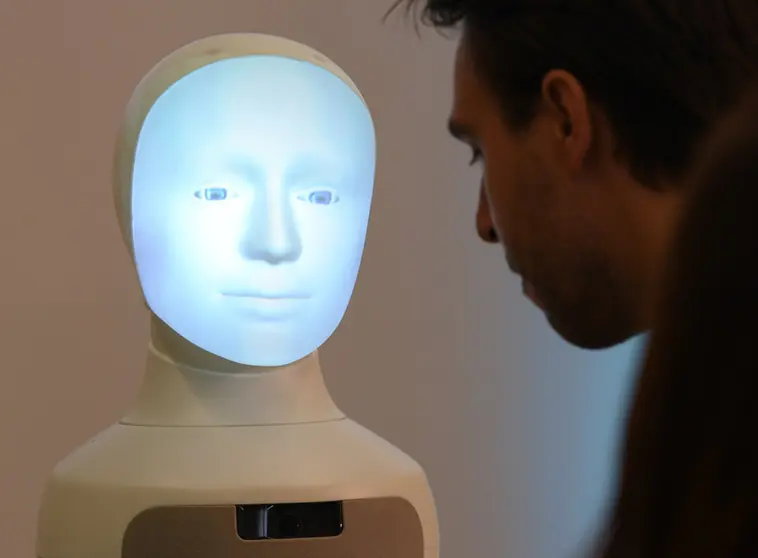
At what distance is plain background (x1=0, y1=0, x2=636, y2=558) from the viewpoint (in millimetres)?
1609

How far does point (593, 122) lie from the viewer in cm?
101

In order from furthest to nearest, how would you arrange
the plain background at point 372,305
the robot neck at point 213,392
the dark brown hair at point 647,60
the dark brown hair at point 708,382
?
the plain background at point 372,305 → the robot neck at point 213,392 → the dark brown hair at point 647,60 → the dark brown hair at point 708,382

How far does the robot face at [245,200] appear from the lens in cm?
104

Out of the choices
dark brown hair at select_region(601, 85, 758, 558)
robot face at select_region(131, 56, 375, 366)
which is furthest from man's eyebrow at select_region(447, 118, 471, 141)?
dark brown hair at select_region(601, 85, 758, 558)

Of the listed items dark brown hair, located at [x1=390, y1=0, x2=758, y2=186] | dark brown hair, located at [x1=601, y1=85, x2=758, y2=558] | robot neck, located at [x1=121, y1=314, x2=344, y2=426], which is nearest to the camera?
dark brown hair, located at [x1=601, y1=85, x2=758, y2=558]

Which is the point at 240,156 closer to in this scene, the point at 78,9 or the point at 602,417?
the point at 78,9

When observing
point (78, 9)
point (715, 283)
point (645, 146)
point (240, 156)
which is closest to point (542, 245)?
point (645, 146)

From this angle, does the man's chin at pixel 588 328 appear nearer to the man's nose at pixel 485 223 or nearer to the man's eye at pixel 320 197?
the man's nose at pixel 485 223

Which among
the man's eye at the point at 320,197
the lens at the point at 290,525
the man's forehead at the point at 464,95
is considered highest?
the man's forehead at the point at 464,95

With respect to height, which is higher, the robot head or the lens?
the robot head

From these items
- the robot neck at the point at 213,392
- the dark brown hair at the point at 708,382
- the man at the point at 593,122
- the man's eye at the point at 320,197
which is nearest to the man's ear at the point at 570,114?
the man at the point at 593,122

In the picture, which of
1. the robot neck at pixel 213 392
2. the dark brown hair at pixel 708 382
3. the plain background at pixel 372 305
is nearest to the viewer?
the dark brown hair at pixel 708 382

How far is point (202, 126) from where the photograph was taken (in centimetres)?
104

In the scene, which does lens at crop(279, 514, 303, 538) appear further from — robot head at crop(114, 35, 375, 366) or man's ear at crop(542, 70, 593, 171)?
man's ear at crop(542, 70, 593, 171)
